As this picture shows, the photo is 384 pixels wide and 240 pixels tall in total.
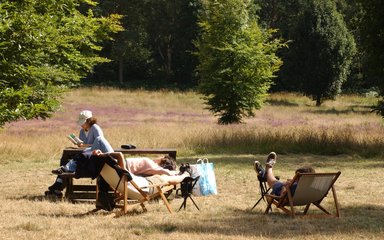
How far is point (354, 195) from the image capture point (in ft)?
45.9

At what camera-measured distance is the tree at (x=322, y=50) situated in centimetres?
5884

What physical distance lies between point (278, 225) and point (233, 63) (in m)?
25.0

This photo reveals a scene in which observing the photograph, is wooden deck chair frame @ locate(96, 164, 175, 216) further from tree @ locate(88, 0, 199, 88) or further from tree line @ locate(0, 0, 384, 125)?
tree @ locate(88, 0, 199, 88)

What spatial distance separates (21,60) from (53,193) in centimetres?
530

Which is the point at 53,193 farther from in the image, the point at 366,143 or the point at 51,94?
the point at 366,143

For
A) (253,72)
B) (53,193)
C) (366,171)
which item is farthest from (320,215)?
(253,72)

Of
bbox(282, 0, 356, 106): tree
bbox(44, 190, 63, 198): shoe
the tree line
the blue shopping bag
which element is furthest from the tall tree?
bbox(282, 0, 356, 106): tree

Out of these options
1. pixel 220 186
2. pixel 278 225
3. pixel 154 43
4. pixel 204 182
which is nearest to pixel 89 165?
pixel 278 225

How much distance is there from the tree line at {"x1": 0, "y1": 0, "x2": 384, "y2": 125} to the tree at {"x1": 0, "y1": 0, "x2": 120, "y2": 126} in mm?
33

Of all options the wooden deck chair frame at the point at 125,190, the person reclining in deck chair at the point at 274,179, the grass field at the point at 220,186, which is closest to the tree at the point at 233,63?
the grass field at the point at 220,186

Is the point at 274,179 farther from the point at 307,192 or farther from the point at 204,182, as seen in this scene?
the point at 204,182

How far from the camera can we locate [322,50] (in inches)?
2317

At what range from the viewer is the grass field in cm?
967

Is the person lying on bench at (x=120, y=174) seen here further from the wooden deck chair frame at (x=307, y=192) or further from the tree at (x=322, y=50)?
the tree at (x=322, y=50)
